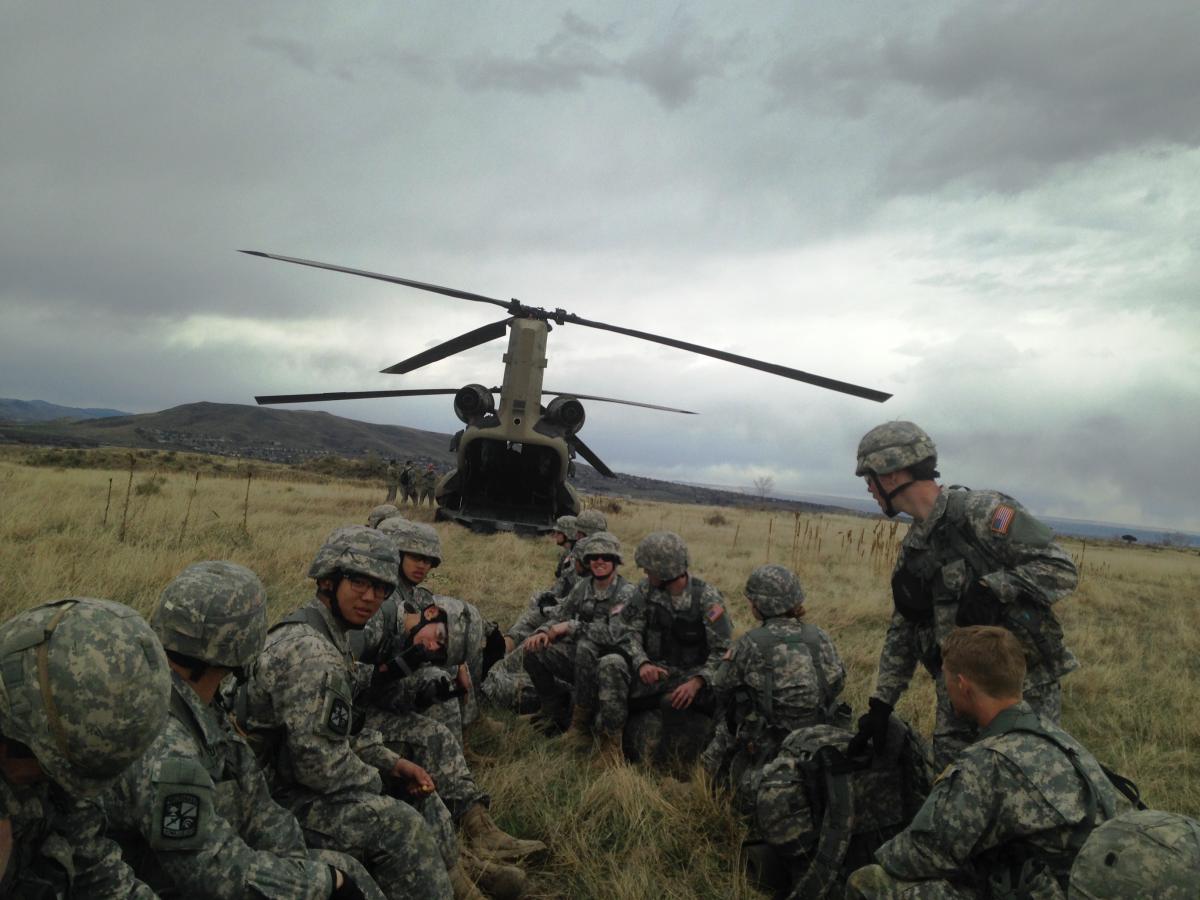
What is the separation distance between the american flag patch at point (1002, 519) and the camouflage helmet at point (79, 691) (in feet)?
11.2

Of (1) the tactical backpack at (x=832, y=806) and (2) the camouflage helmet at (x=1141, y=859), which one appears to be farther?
(1) the tactical backpack at (x=832, y=806)

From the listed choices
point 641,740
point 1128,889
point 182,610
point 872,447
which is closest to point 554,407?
point 641,740

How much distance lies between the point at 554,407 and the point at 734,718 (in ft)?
31.7

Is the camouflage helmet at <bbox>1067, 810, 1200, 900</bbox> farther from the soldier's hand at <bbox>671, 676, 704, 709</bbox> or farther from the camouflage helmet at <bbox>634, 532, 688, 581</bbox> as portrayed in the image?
the camouflage helmet at <bbox>634, 532, 688, 581</bbox>

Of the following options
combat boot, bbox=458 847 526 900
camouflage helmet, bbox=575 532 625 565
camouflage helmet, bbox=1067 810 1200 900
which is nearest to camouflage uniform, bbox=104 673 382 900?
combat boot, bbox=458 847 526 900

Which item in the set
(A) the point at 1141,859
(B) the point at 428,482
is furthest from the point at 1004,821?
(B) the point at 428,482

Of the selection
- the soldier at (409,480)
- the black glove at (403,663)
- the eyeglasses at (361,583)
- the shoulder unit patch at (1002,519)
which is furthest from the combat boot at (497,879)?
the soldier at (409,480)

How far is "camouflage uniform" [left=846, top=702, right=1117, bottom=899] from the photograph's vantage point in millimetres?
2252

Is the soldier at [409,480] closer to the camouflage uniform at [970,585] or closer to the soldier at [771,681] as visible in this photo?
the soldier at [771,681]

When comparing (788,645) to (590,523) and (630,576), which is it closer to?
(590,523)

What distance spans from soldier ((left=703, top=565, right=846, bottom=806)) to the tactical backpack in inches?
19.6

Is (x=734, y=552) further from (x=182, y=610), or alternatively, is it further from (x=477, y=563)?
(x=182, y=610)

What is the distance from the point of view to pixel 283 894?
6.64 ft

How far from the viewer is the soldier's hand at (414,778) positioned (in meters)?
2.99
